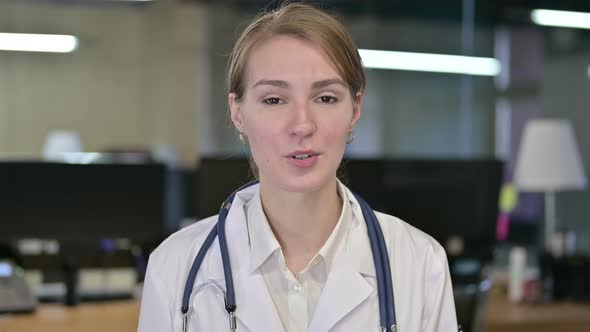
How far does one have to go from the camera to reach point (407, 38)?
7629 mm

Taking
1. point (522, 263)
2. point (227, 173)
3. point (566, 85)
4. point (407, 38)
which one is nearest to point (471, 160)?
point (522, 263)

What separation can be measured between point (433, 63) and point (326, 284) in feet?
20.6

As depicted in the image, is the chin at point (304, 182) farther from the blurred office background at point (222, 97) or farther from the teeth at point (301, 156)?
the blurred office background at point (222, 97)

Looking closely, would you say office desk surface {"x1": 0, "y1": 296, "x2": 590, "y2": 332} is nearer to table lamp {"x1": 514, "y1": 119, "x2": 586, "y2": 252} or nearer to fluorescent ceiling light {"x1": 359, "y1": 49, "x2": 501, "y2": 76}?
table lamp {"x1": 514, "y1": 119, "x2": 586, "y2": 252}

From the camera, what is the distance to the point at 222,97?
4980 millimetres

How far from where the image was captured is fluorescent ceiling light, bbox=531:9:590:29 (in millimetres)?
5797

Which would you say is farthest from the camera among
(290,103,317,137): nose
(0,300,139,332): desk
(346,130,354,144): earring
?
(0,300,139,332): desk

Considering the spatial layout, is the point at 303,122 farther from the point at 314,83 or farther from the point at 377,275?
the point at 377,275

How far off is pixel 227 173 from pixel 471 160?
136cm

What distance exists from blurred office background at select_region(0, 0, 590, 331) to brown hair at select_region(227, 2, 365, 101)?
2.52 metres

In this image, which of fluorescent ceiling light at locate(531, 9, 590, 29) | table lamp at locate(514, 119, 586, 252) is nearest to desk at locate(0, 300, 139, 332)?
table lamp at locate(514, 119, 586, 252)

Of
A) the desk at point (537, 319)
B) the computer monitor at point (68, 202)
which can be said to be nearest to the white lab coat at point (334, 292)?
the desk at point (537, 319)

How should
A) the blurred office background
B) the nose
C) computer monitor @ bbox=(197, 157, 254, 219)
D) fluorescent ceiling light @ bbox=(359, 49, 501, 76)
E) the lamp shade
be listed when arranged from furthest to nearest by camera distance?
fluorescent ceiling light @ bbox=(359, 49, 501, 76)
the blurred office background
the lamp shade
computer monitor @ bbox=(197, 157, 254, 219)
the nose

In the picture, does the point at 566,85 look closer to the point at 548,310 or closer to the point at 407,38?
the point at 407,38
